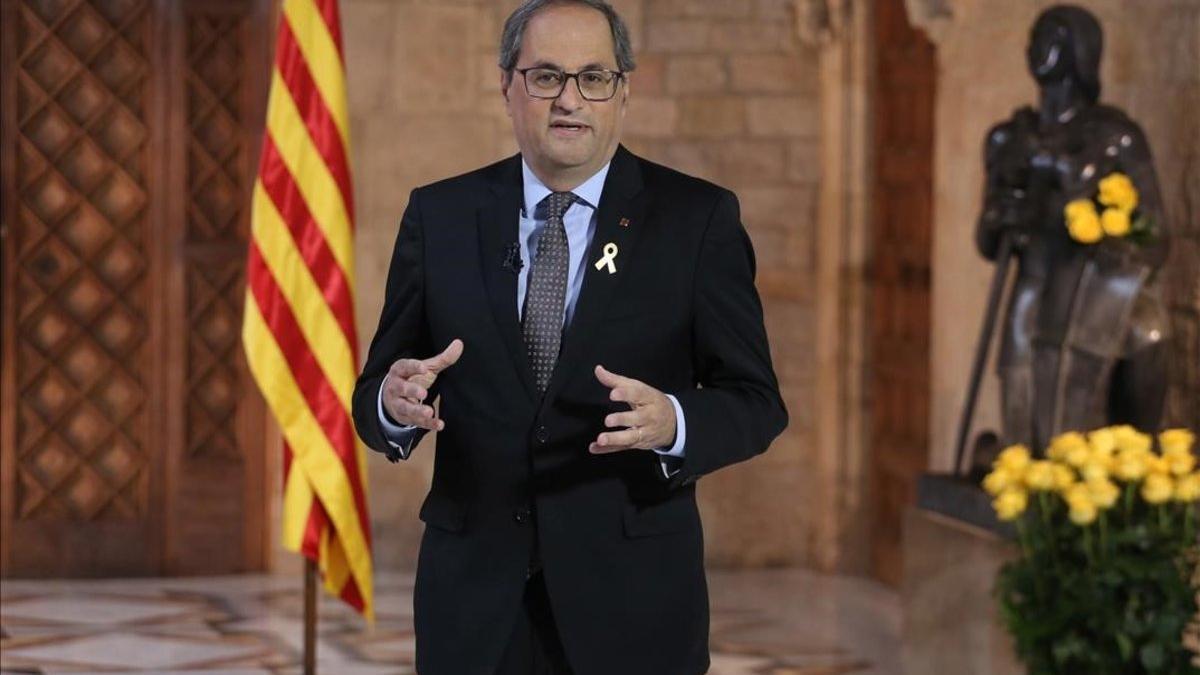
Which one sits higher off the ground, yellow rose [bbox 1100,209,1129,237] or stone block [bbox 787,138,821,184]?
stone block [bbox 787,138,821,184]

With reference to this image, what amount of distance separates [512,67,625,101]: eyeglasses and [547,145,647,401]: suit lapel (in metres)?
0.14

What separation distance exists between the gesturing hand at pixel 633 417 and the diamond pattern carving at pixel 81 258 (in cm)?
583

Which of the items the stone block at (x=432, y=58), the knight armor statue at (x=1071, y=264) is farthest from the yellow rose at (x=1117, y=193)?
the stone block at (x=432, y=58)

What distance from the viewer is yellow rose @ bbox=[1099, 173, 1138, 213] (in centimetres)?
459

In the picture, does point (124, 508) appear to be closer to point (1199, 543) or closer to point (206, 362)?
point (206, 362)

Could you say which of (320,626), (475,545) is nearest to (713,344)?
(475,545)

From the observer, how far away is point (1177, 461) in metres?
3.43

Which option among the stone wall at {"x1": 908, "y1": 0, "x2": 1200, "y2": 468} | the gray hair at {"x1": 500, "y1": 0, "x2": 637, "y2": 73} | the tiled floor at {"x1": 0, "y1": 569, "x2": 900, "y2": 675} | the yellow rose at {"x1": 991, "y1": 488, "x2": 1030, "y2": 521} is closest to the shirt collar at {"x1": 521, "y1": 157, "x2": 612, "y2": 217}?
the gray hair at {"x1": 500, "y1": 0, "x2": 637, "y2": 73}

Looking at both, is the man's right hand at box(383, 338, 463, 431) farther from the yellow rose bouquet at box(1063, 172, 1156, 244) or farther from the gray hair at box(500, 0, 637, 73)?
the yellow rose bouquet at box(1063, 172, 1156, 244)

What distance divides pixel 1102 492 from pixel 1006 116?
133 inches

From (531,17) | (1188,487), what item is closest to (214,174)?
(1188,487)

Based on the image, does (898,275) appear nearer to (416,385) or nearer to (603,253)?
(603,253)

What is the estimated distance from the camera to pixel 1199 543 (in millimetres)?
3746

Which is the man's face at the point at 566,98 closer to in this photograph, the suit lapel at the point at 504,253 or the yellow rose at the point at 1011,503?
the suit lapel at the point at 504,253
